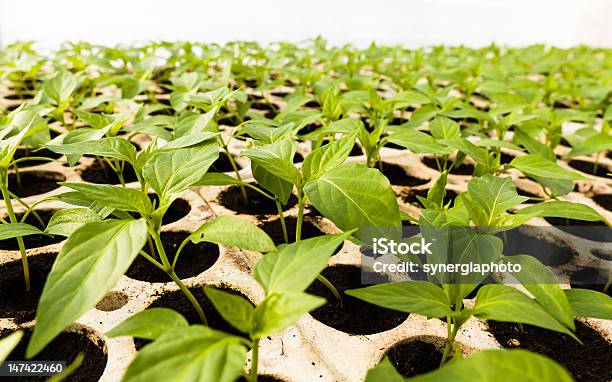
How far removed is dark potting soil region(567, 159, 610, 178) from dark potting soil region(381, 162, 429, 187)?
1.78 feet

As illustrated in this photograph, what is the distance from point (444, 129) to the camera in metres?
1.02

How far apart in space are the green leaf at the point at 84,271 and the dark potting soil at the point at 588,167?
1363 mm

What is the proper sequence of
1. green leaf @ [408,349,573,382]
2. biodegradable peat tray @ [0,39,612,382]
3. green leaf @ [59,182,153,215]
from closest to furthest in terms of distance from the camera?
1. green leaf @ [408,349,573,382]
2. biodegradable peat tray @ [0,39,612,382]
3. green leaf @ [59,182,153,215]

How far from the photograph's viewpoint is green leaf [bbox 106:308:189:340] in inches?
16.2

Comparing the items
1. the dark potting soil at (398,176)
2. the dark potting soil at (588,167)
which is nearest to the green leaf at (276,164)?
the dark potting soil at (398,176)

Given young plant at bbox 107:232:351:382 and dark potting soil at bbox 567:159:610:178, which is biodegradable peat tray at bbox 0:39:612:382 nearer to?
young plant at bbox 107:232:351:382

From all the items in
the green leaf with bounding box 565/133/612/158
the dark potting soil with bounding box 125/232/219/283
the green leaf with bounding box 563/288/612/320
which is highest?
the green leaf with bounding box 565/133/612/158

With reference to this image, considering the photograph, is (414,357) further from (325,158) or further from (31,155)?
(31,155)

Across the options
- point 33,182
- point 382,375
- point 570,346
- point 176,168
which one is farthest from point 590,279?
point 33,182

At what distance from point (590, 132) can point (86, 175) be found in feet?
4.56

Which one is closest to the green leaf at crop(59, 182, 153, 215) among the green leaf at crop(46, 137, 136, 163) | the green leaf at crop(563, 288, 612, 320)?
the green leaf at crop(46, 137, 136, 163)

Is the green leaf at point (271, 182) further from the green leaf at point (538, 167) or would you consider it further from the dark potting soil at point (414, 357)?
the green leaf at point (538, 167)

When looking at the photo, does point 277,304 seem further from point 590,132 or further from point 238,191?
point 590,132

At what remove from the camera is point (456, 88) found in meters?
2.35
